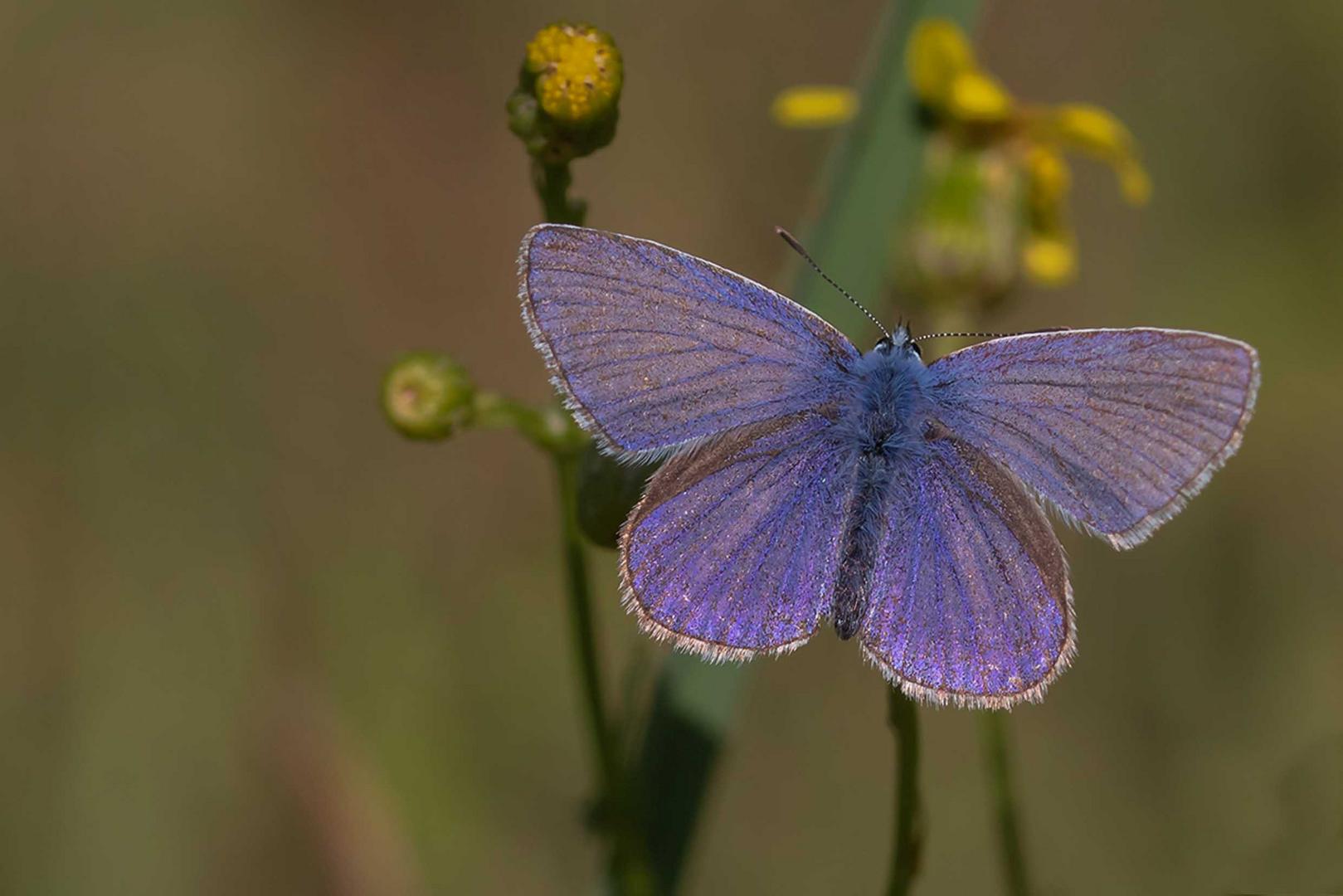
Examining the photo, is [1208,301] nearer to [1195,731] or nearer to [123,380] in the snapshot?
[1195,731]

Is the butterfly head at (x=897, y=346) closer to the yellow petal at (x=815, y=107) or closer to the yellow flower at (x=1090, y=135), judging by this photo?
the yellow petal at (x=815, y=107)

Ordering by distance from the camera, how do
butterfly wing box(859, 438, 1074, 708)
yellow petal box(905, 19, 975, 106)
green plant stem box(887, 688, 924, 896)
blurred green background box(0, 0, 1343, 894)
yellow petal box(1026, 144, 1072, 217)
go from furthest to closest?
blurred green background box(0, 0, 1343, 894)
yellow petal box(1026, 144, 1072, 217)
yellow petal box(905, 19, 975, 106)
butterfly wing box(859, 438, 1074, 708)
green plant stem box(887, 688, 924, 896)

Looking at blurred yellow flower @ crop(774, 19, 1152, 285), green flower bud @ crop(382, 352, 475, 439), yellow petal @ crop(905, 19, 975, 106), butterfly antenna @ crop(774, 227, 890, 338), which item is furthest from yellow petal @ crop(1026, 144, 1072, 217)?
green flower bud @ crop(382, 352, 475, 439)

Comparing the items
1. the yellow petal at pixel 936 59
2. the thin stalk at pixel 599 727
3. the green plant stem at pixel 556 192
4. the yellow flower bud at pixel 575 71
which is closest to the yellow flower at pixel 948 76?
the yellow petal at pixel 936 59

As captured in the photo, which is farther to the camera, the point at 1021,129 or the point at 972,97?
the point at 1021,129

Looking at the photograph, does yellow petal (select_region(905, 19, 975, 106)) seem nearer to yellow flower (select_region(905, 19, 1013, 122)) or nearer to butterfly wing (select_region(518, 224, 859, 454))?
yellow flower (select_region(905, 19, 1013, 122))

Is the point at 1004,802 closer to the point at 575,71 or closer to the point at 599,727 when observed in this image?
the point at 599,727

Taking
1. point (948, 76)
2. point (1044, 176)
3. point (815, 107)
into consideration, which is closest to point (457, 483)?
point (815, 107)
